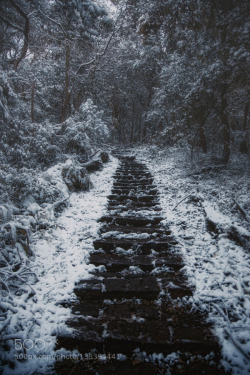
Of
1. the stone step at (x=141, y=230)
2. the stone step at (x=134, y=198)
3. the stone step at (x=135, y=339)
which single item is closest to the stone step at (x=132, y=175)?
the stone step at (x=134, y=198)

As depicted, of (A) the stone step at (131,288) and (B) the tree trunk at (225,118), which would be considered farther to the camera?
(B) the tree trunk at (225,118)

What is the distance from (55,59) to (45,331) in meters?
14.7

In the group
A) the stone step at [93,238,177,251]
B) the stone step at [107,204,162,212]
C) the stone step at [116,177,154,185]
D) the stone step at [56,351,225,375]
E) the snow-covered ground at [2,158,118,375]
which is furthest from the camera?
the stone step at [116,177,154,185]

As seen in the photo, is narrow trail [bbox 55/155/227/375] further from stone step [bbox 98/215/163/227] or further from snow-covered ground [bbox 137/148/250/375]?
stone step [bbox 98/215/163/227]

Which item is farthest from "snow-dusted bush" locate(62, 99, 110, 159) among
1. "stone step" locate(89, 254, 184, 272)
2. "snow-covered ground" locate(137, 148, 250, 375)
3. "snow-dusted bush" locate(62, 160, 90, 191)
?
"stone step" locate(89, 254, 184, 272)

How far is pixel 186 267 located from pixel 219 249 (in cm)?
71

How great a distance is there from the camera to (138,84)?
20.3 metres

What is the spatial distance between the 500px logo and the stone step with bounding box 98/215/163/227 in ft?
8.77

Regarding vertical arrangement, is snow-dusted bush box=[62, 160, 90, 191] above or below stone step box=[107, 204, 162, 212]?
above

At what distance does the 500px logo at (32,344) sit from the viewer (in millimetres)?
2158

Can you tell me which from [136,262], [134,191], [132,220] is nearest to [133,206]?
[132,220]

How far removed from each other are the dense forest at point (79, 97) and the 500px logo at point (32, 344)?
250 millimetres

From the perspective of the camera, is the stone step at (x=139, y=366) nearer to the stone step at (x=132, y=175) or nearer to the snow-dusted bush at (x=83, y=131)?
the stone step at (x=132, y=175)

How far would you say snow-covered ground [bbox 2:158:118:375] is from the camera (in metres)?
2.11
